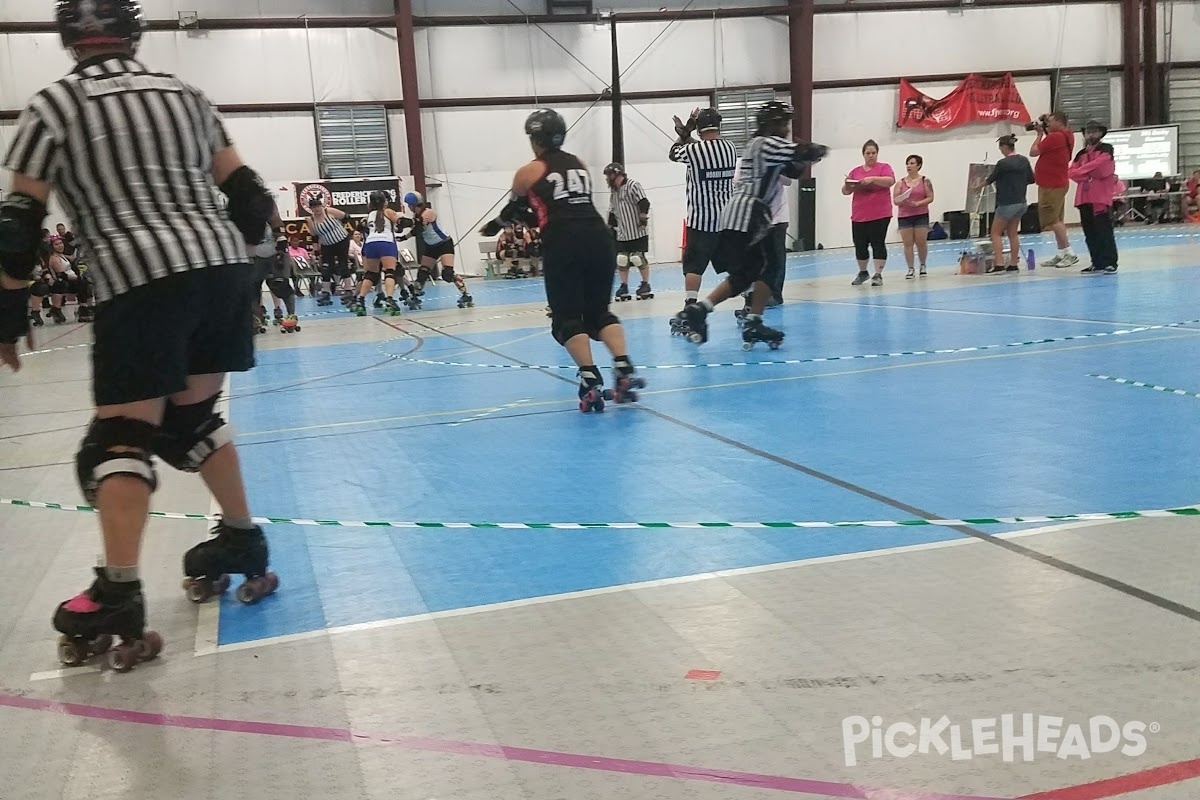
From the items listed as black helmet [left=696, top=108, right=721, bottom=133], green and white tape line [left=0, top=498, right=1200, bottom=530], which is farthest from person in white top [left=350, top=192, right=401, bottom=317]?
green and white tape line [left=0, top=498, right=1200, bottom=530]

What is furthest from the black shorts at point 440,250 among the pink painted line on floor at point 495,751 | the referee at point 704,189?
the pink painted line on floor at point 495,751

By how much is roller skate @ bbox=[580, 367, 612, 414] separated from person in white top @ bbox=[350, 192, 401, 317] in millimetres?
7159

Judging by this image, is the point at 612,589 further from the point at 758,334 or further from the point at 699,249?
the point at 699,249

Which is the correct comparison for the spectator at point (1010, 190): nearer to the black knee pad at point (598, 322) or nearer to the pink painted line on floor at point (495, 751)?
the black knee pad at point (598, 322)

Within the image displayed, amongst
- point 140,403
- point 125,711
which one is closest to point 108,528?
point 140,403

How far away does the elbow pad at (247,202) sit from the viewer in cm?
267

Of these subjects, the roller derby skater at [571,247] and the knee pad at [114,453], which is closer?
the knee pad at [114,453]

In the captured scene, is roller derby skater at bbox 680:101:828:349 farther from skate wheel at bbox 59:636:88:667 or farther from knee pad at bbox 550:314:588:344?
skate wheel at bbox 59:636:88:667

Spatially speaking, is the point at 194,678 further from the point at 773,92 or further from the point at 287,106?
the point at 773,92

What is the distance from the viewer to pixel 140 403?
95.7 inches

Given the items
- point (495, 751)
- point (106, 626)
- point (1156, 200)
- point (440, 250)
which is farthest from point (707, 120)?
point (1156, 200)

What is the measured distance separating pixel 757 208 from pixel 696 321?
93 centimetres

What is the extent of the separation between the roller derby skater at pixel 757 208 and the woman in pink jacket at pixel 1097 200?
5.28 metres

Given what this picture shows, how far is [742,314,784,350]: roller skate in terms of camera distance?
698 cm
